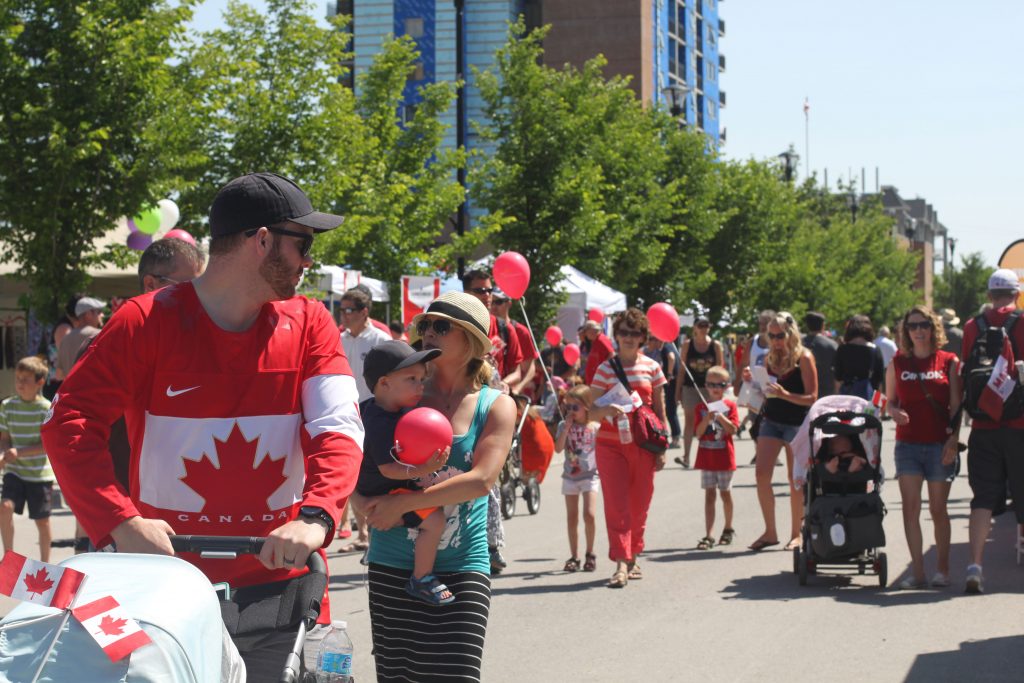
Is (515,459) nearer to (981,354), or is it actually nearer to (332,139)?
(981,354)

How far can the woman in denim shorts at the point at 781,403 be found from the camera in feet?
36.1

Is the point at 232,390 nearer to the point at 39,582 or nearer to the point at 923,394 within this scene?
the point at 39,582

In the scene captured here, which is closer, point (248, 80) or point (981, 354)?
point (981, 354)

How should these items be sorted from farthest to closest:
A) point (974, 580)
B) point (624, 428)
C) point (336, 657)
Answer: point (624, 428)
point (974, 580)
point (336, 657)

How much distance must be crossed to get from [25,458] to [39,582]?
782cm

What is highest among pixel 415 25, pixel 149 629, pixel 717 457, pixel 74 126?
pixel 415 25

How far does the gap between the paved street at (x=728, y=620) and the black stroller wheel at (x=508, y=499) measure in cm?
111

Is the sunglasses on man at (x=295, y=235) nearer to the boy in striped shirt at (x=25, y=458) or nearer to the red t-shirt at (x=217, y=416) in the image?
the red t-shirt at (x=217, y=416)

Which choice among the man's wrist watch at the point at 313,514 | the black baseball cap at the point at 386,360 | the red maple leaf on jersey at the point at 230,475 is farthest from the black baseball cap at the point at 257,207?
the black baseball cap at the point at 386,360

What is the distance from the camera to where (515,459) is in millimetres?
12547

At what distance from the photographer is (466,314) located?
15.4ft

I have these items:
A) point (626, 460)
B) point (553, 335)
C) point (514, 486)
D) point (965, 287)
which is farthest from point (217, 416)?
point (965, 287)

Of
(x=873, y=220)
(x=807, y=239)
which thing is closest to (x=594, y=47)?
(x=873, y=220)

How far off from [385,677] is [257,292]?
1710 millimetres
